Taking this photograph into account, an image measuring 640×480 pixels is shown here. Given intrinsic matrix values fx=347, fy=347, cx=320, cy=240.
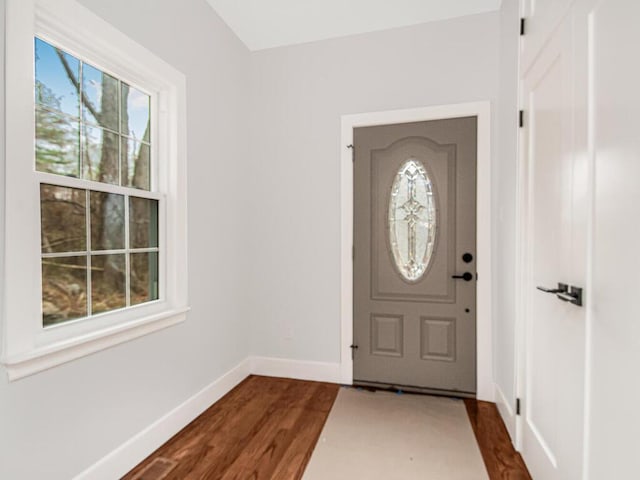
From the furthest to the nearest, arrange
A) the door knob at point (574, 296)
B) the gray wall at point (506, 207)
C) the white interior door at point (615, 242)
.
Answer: the gray wall at point (506, 207) → the door knob at point (574, 296) → the white interior door at point (615, 242)

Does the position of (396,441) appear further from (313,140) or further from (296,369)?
(313,140)

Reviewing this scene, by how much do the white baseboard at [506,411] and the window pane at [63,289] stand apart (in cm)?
243

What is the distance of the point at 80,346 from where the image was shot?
1566mm

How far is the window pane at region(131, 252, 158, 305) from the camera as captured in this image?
2.01 m

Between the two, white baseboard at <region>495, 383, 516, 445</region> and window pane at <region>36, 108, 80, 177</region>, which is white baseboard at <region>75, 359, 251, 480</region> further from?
white baseboard at <region>495, 383, 516, 445</region>

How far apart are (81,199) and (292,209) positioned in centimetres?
165

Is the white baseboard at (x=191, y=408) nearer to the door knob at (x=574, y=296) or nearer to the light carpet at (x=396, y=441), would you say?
the light carpet at (x=396, y=441)

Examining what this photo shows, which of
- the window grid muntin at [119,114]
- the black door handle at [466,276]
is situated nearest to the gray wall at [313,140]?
the black door handle at [466,276]

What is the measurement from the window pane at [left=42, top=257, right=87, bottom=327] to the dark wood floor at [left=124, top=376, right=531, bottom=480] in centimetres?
90

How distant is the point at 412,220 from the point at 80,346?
2289 mm

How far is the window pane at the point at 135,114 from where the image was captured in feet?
6.44

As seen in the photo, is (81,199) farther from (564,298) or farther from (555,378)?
(555,378)

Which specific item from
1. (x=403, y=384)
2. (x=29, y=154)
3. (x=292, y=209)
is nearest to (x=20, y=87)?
(x=29, y=154)

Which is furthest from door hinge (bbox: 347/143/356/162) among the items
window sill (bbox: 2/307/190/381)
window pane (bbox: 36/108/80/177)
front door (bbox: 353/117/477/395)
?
window pane (bbox: 36/108/80/177)
